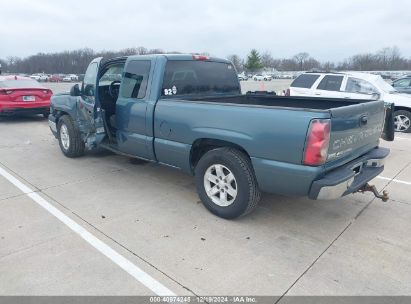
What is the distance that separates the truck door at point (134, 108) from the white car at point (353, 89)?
558 cm

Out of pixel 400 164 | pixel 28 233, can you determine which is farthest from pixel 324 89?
pixel 28 233

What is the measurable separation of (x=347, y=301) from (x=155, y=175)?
3.58 m

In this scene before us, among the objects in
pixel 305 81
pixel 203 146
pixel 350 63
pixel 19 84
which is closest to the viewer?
pixel 203 146

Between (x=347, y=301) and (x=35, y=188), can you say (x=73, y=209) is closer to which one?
(x=35, y=188)

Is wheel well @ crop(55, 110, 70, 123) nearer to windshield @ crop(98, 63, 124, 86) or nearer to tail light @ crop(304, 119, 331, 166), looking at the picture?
windshield @ crop(98, 63, 124, 86)

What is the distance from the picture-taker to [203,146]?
14.0 ft

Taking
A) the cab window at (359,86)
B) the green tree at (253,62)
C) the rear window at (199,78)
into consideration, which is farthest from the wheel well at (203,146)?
the green tree at (253,62)

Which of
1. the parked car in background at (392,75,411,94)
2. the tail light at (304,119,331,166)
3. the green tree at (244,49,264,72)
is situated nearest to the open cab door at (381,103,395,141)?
the tail light at (304,119,331,166)

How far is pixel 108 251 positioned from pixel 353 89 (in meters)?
8.04

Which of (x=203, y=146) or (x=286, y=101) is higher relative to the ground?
(x=286, y=101)

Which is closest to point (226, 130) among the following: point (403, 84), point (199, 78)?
point (199, 78)

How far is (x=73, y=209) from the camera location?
4277 millimetres

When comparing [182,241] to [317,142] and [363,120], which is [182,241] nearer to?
[317,142]

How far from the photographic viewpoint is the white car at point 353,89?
9102mm
